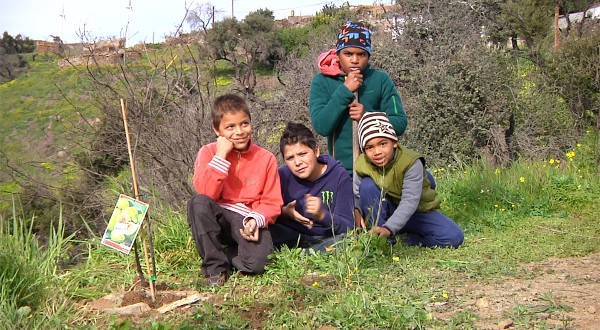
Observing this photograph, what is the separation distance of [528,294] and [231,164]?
197cm

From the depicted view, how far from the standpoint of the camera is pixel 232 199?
4.02m

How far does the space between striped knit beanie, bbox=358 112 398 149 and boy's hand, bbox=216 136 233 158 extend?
94cm

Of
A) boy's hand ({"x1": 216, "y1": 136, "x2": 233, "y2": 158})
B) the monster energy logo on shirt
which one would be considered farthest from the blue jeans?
boy's hand ({"x1": 216, "y1": 136, "x2": 233, "y2": 158})

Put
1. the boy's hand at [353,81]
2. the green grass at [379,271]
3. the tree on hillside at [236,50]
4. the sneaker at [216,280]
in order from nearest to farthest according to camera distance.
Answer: the green grass at [379,271] → the sneaker at [216,280] → the boy's hand at [353,81] → the tree on hillside at [236,50]

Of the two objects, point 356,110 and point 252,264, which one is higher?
point 356,110

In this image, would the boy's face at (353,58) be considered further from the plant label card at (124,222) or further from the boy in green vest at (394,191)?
the plant label card at (124,222)

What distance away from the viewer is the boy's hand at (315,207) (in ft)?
13.4

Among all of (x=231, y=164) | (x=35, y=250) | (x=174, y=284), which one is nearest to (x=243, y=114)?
(x=231, y=164)

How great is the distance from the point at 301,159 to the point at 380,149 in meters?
0.55

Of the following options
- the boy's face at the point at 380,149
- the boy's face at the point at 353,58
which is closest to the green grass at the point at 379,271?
the boy's face at the point at 380,149

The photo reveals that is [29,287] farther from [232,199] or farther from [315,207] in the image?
[315,207]

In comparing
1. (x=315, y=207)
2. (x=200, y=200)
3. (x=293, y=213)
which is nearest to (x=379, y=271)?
(x=315, y=207)

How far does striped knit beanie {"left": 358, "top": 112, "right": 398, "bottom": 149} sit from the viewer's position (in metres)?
4.14

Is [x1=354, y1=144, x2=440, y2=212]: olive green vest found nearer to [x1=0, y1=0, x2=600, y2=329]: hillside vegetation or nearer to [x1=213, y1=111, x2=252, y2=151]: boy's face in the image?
[x1=0, y1=0, x2=600, y2=329]: hillside vegetation
